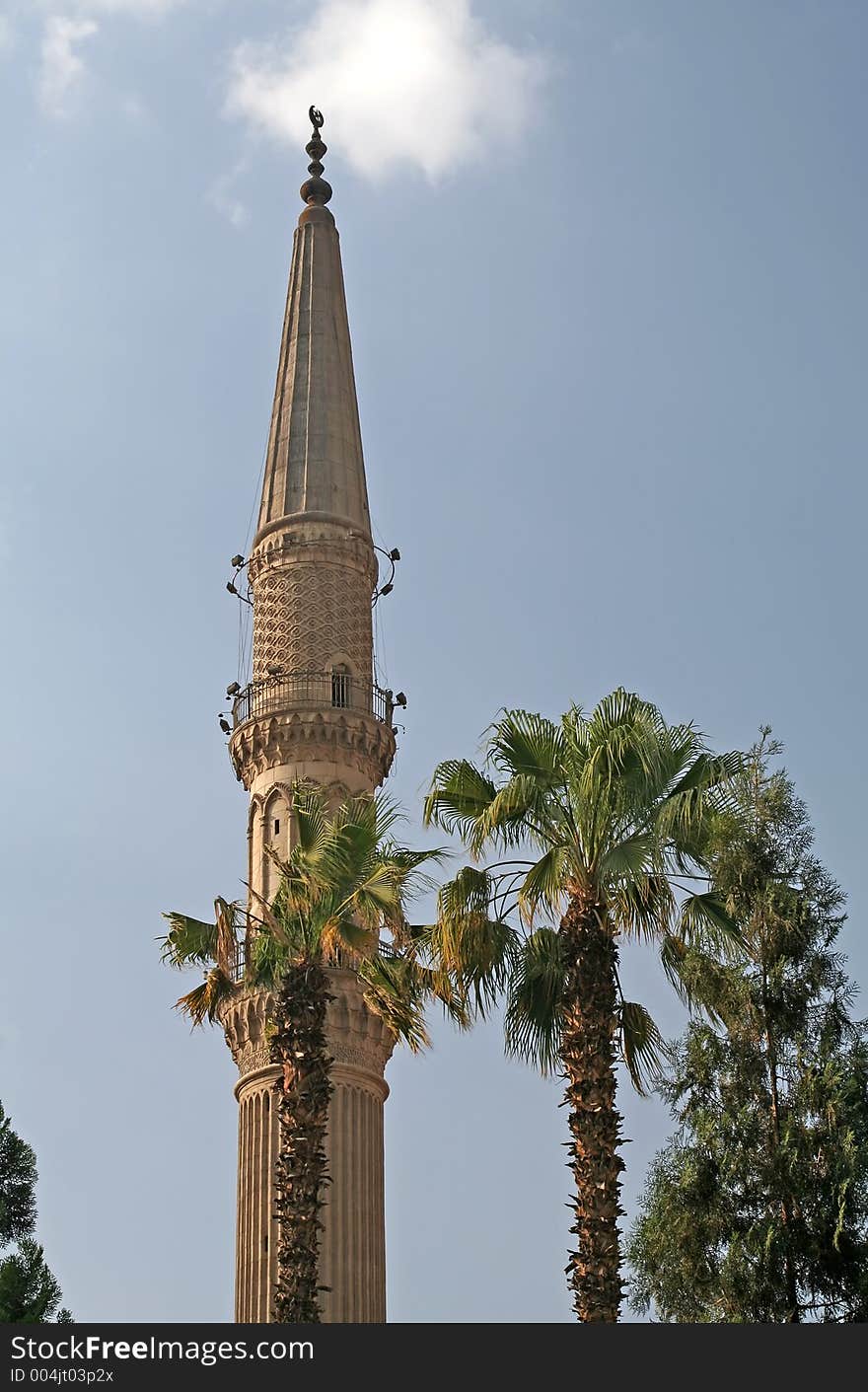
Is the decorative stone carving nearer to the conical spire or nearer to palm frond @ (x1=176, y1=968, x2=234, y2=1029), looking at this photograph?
the conical spire

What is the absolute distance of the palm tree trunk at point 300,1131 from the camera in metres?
24.0

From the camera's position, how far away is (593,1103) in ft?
73.6

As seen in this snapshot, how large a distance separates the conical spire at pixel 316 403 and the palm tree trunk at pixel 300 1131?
1699 cm

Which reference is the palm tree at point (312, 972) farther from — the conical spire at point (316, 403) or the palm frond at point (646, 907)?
the conical spire at point (316, 403)

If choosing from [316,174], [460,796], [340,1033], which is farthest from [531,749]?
[316,174]

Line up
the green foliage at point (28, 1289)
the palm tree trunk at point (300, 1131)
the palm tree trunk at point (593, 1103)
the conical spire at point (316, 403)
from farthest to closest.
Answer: the conical spire at point (316, 403)
the green foliage at point (28, 1289)
the palm tree trunk at point (300, 1131)
the palm tree trunk at point (593, 1103)

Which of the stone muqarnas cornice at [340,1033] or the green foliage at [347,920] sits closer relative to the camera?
the green foliage at [347,920]

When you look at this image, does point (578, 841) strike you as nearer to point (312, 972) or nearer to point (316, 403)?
point (312, 972)

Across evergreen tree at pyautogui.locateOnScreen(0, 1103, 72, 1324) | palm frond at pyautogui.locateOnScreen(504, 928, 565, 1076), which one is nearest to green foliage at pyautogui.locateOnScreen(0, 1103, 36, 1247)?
evergreen tree at pyautogui.locateOnScreen(0, 1103, 72, 1324)

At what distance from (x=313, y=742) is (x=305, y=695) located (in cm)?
88

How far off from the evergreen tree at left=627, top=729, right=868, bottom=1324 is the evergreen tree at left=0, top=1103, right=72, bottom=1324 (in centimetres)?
1062

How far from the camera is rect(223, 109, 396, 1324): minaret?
3578 cm

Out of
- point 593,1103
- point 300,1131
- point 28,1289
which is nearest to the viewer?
point 593,1103

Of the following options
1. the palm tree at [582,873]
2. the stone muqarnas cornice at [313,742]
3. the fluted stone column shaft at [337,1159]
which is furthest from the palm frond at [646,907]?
the stone muqarnas cornice at [313,742]
